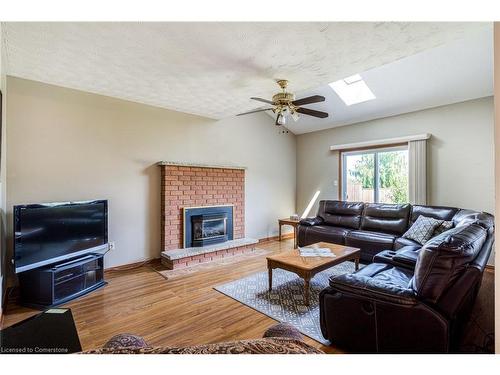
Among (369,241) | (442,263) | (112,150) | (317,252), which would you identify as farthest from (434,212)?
(112,150)

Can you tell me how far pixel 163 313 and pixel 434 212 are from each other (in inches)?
157

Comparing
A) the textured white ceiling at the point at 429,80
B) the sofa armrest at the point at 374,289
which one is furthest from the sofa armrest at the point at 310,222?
the sofa armrest at the point at 374,289

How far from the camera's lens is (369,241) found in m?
3.83

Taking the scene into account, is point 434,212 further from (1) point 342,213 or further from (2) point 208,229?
(2) point 208,229

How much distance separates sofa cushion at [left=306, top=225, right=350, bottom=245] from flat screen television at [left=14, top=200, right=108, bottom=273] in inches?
127

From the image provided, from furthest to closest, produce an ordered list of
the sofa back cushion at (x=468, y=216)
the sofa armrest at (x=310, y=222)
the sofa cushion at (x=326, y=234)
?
the sofa armrest at (x=310, y=222)
the sofa cushion at (x=326, y=234)
the sofa back cushion at (x=468, y=216)

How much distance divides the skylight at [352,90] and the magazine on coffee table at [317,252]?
2916mm

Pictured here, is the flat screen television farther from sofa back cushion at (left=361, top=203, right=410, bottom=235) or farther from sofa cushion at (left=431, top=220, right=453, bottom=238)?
sofa cushion at (left=431, top=220, right=453, bottom=238)

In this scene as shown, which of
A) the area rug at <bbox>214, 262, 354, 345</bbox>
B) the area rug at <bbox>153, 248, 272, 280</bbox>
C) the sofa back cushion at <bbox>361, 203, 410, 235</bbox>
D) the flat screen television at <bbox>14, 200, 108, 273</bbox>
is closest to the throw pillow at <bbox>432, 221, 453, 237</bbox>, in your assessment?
the sofa back cushion at <bbox>361, 203, 410, 235</bbox>

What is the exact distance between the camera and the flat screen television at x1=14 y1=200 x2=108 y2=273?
2479 millimetres

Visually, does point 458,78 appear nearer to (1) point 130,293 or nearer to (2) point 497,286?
(2) point 497,286

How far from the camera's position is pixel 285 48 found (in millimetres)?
2180

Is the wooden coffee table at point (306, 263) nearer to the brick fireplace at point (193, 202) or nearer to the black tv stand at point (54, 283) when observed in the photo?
the brick fireplace at point (193, 202)

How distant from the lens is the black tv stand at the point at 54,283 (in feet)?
8.44
